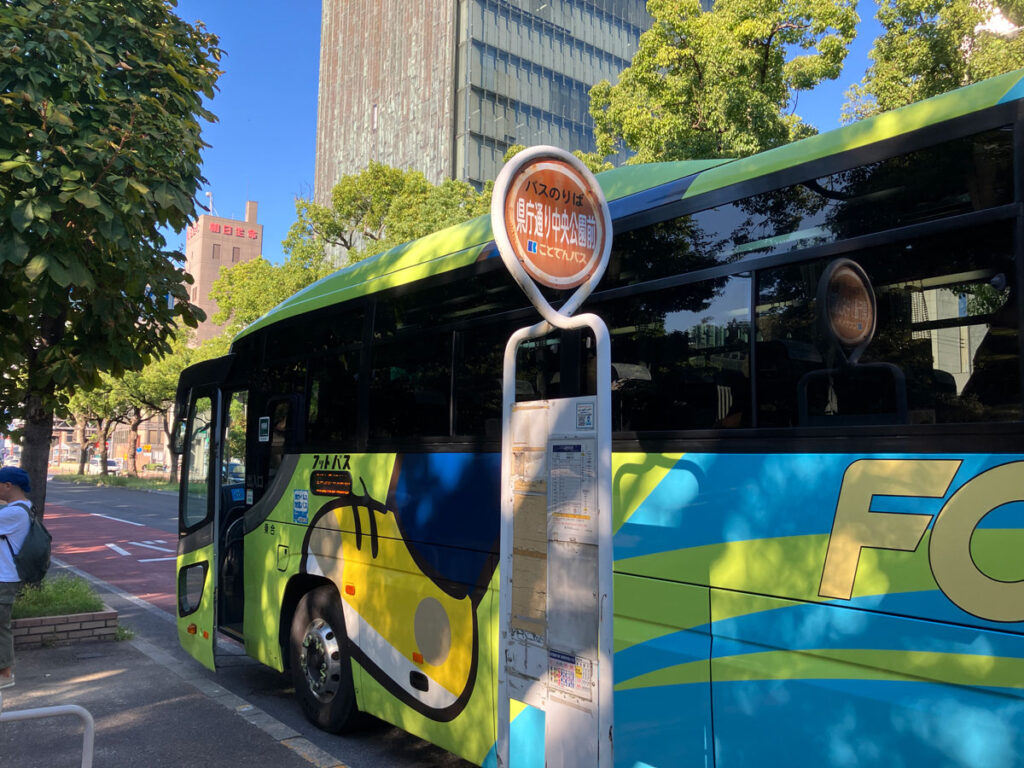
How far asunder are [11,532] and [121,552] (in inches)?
506

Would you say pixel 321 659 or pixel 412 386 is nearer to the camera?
pixel 412 386

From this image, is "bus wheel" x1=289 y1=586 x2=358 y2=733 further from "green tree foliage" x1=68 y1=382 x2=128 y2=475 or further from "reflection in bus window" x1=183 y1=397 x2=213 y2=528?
"green tree foliage" x1=68 y1=382 x2=128 y2=475

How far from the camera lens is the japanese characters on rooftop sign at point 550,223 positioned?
302 cm

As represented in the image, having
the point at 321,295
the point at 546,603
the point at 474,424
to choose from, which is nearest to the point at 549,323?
the point at 546,603

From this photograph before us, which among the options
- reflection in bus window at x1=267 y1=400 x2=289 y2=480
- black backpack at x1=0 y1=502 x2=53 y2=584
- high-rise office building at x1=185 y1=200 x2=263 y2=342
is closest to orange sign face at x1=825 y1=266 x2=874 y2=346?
reflection in bus window at x1=267 y1=400 x2=289 y2=480

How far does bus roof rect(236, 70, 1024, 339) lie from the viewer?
2828 mm

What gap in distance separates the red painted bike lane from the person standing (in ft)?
15.4

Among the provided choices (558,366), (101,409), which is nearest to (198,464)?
(558,366)

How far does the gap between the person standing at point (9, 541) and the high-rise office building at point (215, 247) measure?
100 meters

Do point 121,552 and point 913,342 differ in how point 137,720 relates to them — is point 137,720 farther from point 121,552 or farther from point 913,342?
point 121,552

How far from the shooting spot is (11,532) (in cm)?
647

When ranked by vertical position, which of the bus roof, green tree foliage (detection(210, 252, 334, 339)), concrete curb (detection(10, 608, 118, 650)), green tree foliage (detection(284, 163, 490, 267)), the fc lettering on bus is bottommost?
concrete curb (detection(10, 608, 118, 650))

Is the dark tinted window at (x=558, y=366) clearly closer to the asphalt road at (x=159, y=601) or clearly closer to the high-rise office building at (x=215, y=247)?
the asphalt road at (x=159, y=601)

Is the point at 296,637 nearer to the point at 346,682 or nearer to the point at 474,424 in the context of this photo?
the point at 346,682
